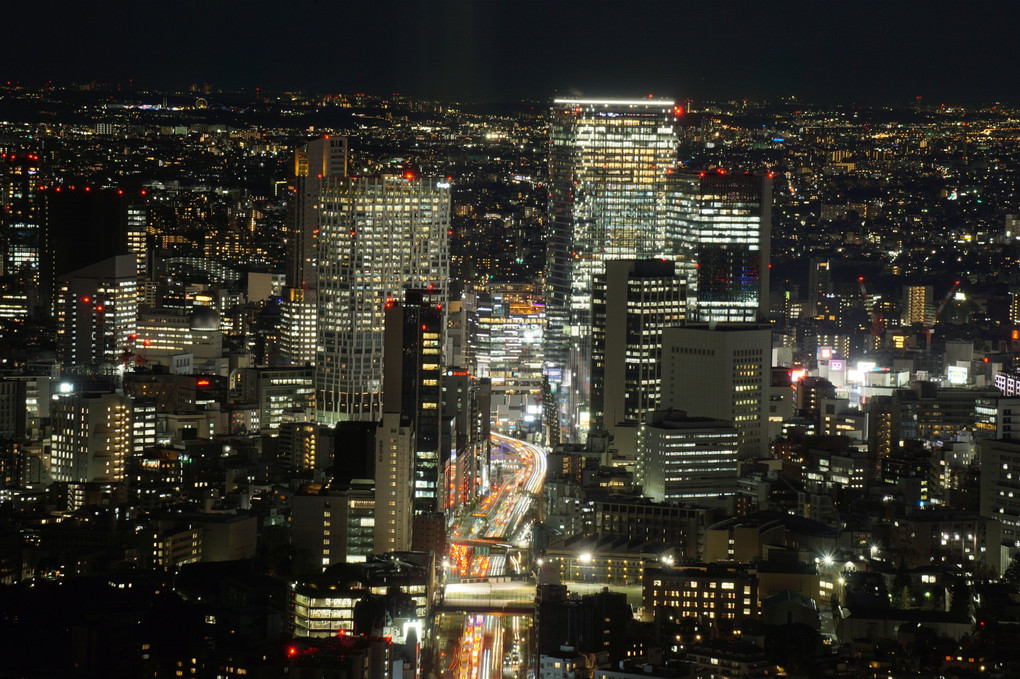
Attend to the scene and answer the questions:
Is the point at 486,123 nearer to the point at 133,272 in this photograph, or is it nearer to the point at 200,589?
the point at 133,272

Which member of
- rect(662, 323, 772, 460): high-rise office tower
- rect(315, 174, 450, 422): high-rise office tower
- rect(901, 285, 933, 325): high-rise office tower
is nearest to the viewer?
rect(662, 323, 772, 460): high-rise office tower

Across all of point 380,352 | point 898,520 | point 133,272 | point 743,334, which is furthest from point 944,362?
point 133,272

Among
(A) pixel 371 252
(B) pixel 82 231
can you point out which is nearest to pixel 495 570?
(A) pixel 371 252

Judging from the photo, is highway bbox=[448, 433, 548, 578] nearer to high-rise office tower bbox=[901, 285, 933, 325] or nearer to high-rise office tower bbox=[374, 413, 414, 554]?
high-rise office tower bbox=[374, 413, 414, 554]

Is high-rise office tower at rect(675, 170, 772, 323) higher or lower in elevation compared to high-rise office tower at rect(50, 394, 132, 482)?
higher

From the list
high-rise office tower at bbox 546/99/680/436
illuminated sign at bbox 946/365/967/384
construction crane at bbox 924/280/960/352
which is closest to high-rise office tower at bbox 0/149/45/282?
high-rise office tower at bbox 546/99/680/436

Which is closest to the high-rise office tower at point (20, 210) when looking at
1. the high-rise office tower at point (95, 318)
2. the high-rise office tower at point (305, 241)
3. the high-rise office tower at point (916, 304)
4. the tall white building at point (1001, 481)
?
the high-rise office tower at point (95, 318)
